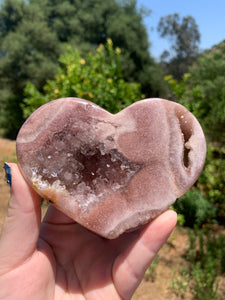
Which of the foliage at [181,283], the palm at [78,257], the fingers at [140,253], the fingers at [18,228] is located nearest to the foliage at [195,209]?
the foliage at [181,283]

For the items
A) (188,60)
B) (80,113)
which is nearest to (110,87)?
(80,113)

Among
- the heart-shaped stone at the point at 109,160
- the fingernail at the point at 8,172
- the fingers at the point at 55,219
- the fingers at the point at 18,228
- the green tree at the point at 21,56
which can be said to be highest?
the heart-shaped stone at the point at 109,160

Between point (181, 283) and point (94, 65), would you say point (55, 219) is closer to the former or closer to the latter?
point (181, 283)

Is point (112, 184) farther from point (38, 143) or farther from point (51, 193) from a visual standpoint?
point (38, 143)

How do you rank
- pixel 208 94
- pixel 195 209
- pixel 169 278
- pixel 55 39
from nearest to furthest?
pixel 169 278, pixel 195 209, pixel 208 94, pixel 55 39

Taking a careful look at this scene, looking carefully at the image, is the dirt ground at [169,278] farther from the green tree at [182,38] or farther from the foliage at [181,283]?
the green tree at [182,38]

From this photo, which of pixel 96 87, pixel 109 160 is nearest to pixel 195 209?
pixel 96 87
